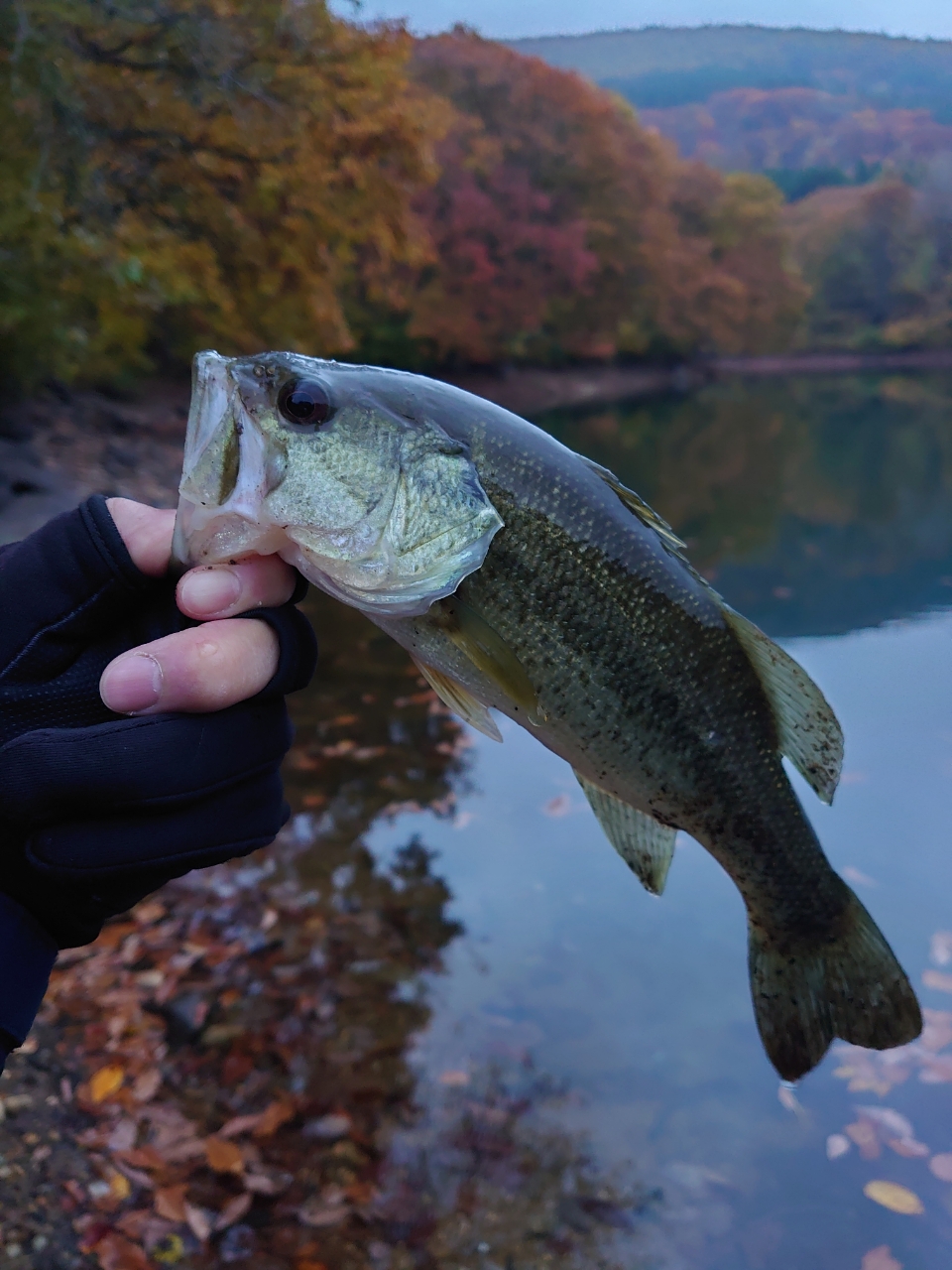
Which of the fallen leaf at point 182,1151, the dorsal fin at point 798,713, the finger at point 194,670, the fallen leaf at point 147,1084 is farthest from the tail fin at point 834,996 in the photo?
the fallen leaf at point 147,1084

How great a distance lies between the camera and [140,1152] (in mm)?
3748

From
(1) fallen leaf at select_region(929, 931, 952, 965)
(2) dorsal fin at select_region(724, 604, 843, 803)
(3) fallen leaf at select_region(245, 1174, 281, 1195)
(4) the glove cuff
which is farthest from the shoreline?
(1) fallen leaf at select_region(929, 931, 952, 965)

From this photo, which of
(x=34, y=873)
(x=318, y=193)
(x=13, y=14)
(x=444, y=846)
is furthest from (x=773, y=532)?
(x=34, y=873)

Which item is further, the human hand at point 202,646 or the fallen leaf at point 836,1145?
the fallen leaf at point 836,1145

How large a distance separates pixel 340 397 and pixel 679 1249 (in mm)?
3569

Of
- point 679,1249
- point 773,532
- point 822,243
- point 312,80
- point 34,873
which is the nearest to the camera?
point 34,873

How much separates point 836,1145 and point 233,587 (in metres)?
3.86

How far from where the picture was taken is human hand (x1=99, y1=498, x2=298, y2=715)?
1.91 metres

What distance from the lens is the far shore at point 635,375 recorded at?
39094mm

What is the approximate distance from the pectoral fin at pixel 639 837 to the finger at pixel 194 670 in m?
0.86

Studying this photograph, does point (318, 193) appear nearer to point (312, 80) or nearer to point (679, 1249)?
point (312, 80)

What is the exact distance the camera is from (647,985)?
16.5 ft

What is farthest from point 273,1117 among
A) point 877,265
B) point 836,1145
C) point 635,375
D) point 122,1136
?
point 877,265

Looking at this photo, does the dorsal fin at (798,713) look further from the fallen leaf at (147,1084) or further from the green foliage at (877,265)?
the green foliage at (877,265)
